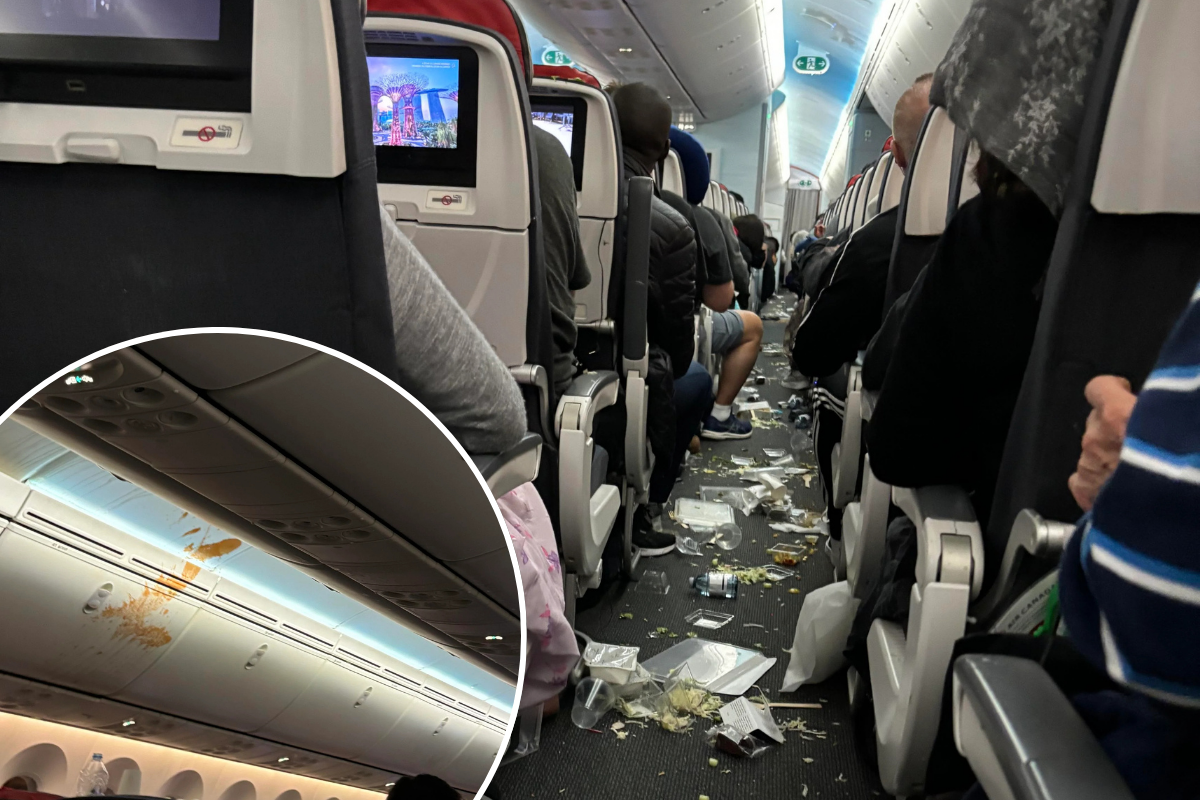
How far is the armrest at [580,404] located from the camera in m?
2.21

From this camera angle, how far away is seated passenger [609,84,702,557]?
327 centimetres

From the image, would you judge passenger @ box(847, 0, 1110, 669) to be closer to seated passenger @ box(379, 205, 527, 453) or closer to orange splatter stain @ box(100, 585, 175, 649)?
seated passenger @ box(379, 205, 527, 453)

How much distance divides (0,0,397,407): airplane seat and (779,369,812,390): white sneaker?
241 inches

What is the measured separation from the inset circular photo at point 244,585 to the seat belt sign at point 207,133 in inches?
16.4

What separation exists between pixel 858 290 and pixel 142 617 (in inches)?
104

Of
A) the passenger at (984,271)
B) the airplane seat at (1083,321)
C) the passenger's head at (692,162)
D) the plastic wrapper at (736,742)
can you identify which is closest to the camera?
the airplane seat at (1083,321)

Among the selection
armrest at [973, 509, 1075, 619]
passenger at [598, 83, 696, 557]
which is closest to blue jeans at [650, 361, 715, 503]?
passenger at [598, 83, 696, 557]

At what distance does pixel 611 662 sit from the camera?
2424 mm

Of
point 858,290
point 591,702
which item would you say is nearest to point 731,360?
point 858,290

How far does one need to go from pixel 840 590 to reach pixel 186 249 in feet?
6.42

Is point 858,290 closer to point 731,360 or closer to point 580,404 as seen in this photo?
point 580,404

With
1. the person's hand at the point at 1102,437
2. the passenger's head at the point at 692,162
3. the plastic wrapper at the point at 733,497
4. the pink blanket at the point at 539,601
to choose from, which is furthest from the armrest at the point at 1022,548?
the passenger's head at the point at 692,162

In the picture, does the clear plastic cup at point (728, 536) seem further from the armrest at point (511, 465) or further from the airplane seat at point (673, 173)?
the armrest at point (511, 465)

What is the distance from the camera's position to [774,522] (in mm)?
3877
